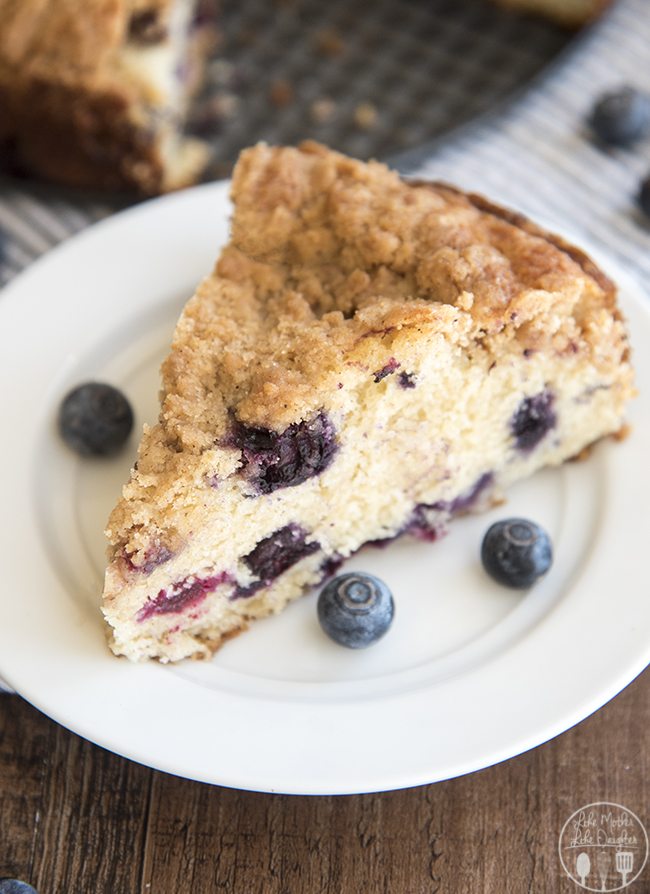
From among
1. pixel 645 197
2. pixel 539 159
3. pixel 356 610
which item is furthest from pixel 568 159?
pixel 356 610

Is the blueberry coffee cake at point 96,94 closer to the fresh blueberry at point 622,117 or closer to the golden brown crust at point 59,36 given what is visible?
the golden brown crust at point 59,36

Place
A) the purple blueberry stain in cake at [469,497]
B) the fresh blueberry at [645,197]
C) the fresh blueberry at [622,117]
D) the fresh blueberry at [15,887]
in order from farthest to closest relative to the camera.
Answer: the fresh blueberry at [622,117] → the fresh blueberry at [645,197] → the purple blueberry stain in cake at [469,497] → the fresh blueberry at [15,887]

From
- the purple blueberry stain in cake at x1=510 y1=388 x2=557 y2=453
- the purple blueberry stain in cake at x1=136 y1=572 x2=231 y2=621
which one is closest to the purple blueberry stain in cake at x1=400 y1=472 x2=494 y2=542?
the purple blueberry stain in cake at x1=510 y1=388 x2=557 y2=453

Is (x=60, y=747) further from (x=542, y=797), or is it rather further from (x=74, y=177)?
(x=74, y=177)

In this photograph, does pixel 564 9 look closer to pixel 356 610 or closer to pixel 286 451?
pixel 286 451

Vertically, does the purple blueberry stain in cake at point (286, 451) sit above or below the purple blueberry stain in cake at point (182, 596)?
above

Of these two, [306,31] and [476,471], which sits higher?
[306,31]

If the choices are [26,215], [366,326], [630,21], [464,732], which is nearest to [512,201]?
[630,21]

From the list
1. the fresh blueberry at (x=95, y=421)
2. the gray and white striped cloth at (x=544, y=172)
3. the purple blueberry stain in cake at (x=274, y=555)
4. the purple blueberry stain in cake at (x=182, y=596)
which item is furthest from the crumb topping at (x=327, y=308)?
the gray and white striped cloth at (x=544, y=172)
